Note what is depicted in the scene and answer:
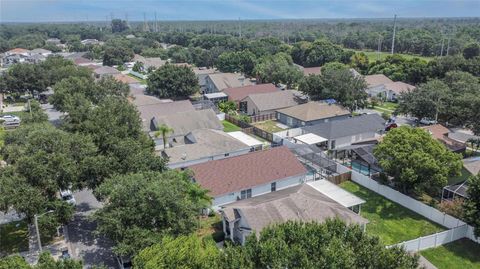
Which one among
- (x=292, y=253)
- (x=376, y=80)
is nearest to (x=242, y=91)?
(x=376, y=80)

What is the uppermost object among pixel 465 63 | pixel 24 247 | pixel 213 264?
pixel 465 63

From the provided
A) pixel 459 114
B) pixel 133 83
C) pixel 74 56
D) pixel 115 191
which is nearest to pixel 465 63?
pixel 459 114

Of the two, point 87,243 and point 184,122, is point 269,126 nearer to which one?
point 184,122

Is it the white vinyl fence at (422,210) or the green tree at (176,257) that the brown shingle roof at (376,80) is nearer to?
the white vinyl fence at (422,210)

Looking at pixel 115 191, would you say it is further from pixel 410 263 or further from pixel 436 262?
pixel 436 262

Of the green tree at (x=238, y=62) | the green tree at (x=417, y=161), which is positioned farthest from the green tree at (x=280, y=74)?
the green tree at (x=417, y=161)

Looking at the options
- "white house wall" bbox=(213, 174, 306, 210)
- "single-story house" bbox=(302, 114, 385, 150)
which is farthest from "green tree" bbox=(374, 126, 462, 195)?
"single-story house" bbox=(302, 114, 385, 150)
